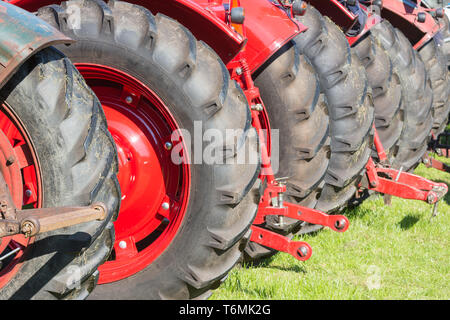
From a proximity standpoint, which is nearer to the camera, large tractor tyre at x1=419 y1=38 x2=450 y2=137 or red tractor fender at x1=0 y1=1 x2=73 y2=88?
red tractor fender at x1=0 y1=1 x2=73 y2=88

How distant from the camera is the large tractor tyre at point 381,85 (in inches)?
211

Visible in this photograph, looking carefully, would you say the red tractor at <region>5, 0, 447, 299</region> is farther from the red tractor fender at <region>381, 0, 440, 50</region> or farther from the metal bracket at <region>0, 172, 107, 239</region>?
the red tractor fender at <region>381, 0, 440, 50</region>

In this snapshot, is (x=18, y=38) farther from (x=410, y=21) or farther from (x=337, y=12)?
(x=410, y=21)

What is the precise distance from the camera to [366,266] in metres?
4.17

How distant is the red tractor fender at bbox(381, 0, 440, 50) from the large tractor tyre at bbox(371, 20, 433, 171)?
0.48 meters

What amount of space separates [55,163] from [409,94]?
455cm

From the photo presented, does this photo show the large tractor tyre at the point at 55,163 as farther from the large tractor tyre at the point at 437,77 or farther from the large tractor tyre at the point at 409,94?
the large tractor tyre at the point at 437,77

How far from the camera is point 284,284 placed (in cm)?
365

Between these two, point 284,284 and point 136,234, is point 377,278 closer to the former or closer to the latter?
point 284,284

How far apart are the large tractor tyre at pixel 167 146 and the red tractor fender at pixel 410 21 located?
4097 millimetres

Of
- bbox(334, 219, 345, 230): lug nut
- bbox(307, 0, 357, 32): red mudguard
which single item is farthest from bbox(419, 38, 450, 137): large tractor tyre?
bbox(334, 219, 345, 230): lug nut

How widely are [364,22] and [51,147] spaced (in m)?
3.56

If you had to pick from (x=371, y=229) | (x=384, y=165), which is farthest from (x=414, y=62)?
(x=371, y=229)

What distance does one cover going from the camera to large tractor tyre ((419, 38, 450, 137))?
23.6 ft
